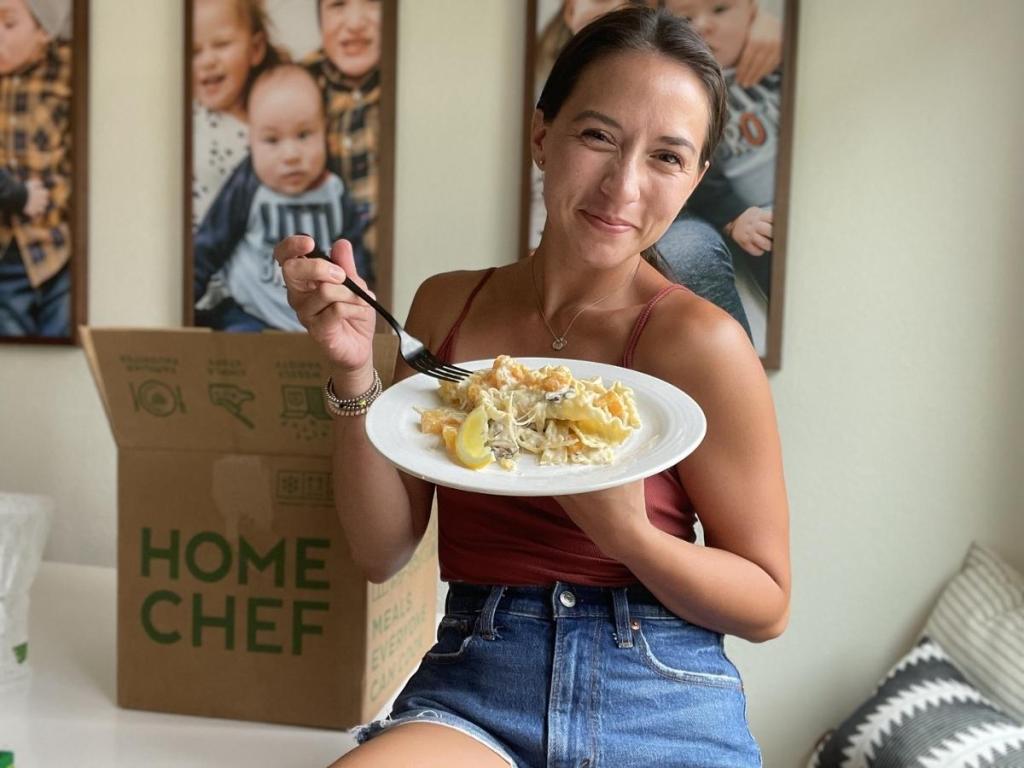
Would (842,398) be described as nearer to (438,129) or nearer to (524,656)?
(438,129)

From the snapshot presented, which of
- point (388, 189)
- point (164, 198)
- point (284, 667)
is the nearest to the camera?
point (284, 667)

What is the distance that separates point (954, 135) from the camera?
1924 millimetres

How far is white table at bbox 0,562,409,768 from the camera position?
45.7 inches

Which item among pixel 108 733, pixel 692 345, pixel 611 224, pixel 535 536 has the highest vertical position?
pixel 611 224

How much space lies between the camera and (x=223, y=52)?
214cm

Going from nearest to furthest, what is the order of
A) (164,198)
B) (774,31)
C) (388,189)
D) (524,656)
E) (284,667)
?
(524,656)
(284,667)
(774,31)
(388,189)
(164,198)

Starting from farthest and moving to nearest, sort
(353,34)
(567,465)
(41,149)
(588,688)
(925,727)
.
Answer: (41,149) < (353,34) < (925,727) < (588,688) < (567,465)

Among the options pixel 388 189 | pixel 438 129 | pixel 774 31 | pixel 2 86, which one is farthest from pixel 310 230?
pixel 774 31

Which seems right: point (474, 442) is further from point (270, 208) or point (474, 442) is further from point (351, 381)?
point (270, 208)

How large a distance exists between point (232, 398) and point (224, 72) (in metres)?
1.21

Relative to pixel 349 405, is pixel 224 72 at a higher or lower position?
higher

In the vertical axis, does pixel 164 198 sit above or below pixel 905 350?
above

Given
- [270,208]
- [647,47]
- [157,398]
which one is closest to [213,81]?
[270,208]

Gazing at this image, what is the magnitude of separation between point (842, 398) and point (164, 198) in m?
1.60
